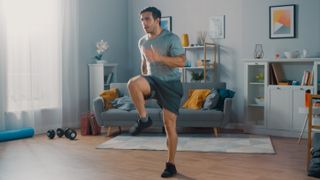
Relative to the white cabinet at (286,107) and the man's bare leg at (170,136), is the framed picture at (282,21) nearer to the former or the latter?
the white cabinet at (286,107)

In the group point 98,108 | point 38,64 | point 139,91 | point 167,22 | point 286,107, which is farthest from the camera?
point 167,22

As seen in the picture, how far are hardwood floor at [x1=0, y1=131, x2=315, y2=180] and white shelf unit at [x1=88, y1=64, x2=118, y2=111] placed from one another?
189 centimetres

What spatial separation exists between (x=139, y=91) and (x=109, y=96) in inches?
130

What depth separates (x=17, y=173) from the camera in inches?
163

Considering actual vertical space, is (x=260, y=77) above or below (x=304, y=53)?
below

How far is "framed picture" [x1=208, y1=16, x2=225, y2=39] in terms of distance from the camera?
23.8 feet

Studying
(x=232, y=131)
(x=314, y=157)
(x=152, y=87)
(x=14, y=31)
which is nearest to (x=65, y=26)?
(x=14, y=31)

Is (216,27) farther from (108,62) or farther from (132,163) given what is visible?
(132,163)

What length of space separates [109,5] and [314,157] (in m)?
5.18

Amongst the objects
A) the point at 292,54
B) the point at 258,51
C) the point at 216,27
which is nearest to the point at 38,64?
the point at 216,27

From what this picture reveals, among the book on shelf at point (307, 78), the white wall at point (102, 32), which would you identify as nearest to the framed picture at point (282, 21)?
the book on shelf at point (307, 78)

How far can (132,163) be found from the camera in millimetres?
4574

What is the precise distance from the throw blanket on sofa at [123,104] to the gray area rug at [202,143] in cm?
42

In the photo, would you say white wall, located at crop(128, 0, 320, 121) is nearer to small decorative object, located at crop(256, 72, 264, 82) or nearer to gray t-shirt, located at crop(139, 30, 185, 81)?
small decorative object, located at crop(256, 72, 264, 82)
